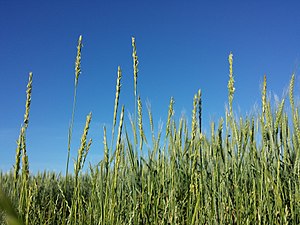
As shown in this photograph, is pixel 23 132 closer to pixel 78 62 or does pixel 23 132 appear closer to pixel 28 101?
pixel 28 101

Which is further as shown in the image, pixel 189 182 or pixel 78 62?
pixel 189 182

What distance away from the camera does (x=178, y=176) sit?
2176 millimetres

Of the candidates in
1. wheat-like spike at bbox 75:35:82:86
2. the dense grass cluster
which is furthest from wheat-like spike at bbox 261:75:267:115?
wheat-like spike at bbox 75:35:82:86

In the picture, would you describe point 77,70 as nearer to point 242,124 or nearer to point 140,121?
point 140,121

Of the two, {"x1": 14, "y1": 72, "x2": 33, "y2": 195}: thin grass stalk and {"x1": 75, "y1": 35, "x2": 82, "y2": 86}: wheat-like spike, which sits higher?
{"x1": 75, "y1": 35, "x2": 82, "y2": 86}: wheat-like spike

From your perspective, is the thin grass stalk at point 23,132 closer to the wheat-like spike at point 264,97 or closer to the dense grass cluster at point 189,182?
the dense grass cluster at point 189,182

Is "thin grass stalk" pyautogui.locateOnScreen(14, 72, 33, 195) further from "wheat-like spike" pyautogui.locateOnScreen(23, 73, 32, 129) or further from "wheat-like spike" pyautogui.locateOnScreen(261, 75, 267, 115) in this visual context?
"wheat-like spike" pyautogui.locateOnScreen(261, 75, 267, 115)

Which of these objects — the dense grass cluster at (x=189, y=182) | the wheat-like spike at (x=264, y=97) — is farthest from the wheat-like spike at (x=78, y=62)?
the wheat-like spike at (x=264, y=97)

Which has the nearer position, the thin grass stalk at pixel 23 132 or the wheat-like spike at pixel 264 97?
the thin grass stalk at pixel 23 132

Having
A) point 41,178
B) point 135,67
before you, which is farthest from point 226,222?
point 41,178

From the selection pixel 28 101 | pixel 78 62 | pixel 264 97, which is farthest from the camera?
pixel 264 97

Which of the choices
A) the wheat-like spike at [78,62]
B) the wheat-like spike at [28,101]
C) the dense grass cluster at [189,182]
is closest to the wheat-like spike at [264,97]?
the dense grass cluster at [189,182]

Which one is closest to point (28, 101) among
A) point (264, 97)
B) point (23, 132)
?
point (23, 132)

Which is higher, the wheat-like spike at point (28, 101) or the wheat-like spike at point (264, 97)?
the wheat-like spike at point (264, 97)
